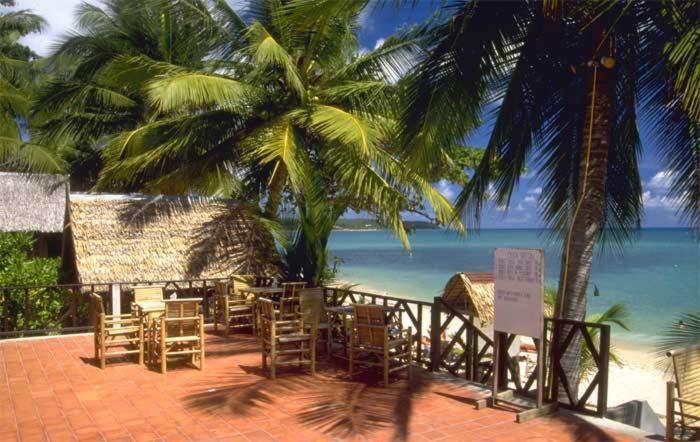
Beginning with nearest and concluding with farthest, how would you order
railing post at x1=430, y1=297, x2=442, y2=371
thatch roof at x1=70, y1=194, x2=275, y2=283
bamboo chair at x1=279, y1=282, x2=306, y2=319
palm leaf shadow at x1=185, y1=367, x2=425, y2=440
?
palm leaf shadow at x1=185, y1=367, x2=425, y2=440, railing post at x1=430, y1=297, x2=442, y2=371, bamboo chair at x1=279, y1=282, x2=306, y2=319, thatch roof at x1=70, y1=194, x2=275, y2=283

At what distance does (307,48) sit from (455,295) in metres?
6.39

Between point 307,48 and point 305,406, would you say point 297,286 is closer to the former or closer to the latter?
point 305,406

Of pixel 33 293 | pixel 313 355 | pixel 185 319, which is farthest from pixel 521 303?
pixel 33 293

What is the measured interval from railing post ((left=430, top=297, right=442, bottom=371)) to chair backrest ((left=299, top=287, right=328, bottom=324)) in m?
1.65

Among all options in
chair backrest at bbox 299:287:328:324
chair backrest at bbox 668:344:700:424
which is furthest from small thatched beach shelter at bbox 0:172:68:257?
chair backrest at bbox 668:344:700:424

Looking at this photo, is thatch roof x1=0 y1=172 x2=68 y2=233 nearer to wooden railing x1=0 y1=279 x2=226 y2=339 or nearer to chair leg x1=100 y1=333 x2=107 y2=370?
wooden railing x1=0 y1=279 x2=226 y2=339

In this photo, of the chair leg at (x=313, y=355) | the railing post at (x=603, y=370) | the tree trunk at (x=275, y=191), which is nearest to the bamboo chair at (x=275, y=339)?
the chair leg at (x=313, y=355)

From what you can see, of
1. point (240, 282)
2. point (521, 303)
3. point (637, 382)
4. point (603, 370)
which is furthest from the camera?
point (637, 382)

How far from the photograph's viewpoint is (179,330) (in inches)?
303

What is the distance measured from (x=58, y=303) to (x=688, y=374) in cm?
1003

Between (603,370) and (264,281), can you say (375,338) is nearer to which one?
(603,370)

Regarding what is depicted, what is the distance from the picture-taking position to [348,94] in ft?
41.4

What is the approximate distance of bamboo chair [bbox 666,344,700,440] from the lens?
4.75 meters

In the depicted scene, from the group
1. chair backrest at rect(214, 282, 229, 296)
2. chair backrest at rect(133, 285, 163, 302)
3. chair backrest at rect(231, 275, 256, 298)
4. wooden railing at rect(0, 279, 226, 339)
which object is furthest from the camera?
chair backrest at rect(231, 275, 256, 298)
